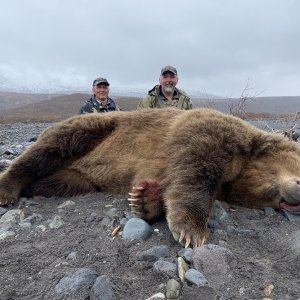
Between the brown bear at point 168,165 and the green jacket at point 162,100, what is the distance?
3.01 meters

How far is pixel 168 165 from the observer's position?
3781 millimetres

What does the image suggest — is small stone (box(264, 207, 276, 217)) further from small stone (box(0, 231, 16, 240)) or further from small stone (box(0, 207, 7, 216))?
small stone (box(0, 207, 7, 216))

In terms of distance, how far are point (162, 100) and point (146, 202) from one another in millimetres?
4827

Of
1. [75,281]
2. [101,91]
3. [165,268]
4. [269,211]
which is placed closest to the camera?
A: [75,281]

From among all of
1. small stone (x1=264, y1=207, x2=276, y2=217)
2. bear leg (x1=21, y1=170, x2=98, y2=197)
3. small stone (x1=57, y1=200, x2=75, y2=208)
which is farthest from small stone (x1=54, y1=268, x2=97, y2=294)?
bear leg (x1=21, y1=170, x2=98, y2=197)

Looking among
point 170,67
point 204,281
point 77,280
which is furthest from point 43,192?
point 170,67

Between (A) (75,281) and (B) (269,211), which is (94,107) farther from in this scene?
(A) (75,281)

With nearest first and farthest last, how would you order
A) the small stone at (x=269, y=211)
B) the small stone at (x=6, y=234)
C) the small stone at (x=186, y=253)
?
the small stone at (x=186, y=253)
the small stone at (x=6, y=234)
the small stone at (x=269, y=211)

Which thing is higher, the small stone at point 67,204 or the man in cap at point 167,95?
the man in cap at point 167,95

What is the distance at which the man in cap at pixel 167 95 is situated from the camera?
7766 mm

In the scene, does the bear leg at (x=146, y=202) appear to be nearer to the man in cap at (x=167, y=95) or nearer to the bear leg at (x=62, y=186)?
the bear leg at (x=62, y=186)

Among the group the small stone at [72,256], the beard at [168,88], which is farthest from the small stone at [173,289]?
the beard at [168,88]

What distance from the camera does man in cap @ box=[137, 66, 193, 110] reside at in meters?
7.77

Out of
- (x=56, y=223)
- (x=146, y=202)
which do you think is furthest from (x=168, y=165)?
(x=56, y=223)
